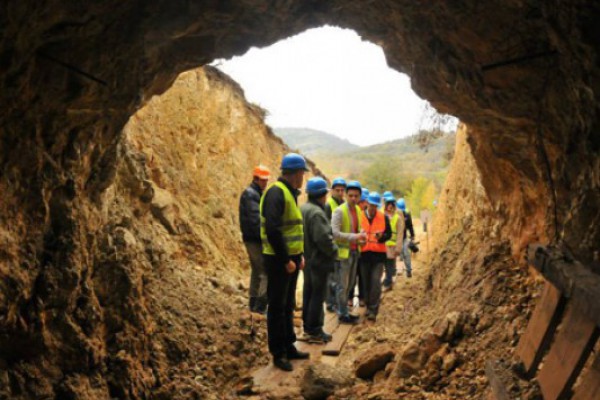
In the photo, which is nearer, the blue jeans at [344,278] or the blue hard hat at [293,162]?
the blue hard hat at [293,162]

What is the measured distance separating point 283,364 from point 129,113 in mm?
2967

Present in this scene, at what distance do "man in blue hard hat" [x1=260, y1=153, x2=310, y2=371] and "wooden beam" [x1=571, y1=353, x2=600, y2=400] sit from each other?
2968 mm

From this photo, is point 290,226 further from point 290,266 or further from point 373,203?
point 373,203

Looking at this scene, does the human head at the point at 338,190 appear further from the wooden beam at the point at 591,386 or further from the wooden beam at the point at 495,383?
the wooden beam at the point at 591,386

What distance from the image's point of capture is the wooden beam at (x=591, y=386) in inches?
98.5

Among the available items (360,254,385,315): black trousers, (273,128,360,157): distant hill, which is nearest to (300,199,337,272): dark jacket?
(360,254,385,315): black trousers

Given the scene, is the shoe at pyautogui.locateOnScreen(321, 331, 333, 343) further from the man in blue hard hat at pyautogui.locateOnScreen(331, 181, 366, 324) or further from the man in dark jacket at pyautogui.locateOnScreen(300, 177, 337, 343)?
the man in blue hard hat at pyautogui.locateOnScreen(331, 181, 366, 324)

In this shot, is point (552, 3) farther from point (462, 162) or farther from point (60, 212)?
point (462, 162)

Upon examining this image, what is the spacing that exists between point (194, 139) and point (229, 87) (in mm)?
2971

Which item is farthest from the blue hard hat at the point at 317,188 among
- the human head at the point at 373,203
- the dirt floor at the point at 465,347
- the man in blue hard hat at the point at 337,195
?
the human head at the point at 373,203

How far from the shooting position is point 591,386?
256cm

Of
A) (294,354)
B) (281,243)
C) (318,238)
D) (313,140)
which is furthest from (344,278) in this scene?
(313,140)

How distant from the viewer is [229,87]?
13617 millimetres

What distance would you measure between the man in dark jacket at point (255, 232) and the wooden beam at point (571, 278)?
373cm
